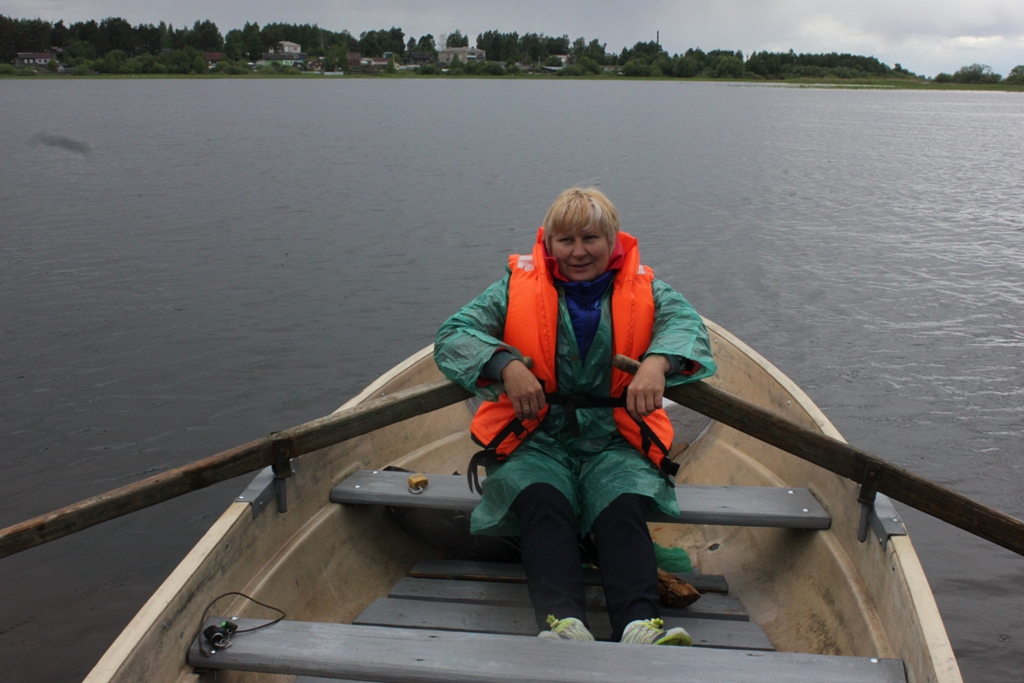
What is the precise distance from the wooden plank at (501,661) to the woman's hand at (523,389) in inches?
28.8

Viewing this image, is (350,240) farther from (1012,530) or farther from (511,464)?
(1012,530)

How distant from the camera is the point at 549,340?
3.05 m

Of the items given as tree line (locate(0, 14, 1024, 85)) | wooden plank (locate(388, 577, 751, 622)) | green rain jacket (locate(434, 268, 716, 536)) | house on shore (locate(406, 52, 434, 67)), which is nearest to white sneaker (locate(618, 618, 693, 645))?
green rain jacket (locate(434, 268, 716, 536))

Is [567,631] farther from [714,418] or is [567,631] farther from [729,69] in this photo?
[729,69]

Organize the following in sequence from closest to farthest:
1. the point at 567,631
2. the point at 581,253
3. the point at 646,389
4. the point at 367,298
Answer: the point at 567,631 < the point at 646,389 < the point at 581,253 < the point at 367,298

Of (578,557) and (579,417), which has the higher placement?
(579,417)

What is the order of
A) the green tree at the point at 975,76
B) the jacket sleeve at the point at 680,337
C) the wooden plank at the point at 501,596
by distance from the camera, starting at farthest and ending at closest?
the green tree at the point at 975,76
the wooden plank at the point at 501,596
the jacket sleeve at the point at 680,337

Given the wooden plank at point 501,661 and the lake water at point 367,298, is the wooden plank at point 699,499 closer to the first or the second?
the wooden plank at point 501,661

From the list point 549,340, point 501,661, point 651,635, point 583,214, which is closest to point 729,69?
point 583,214

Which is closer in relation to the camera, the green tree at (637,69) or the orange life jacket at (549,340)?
the orange life jacket at (549,340)

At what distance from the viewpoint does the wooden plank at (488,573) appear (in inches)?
133

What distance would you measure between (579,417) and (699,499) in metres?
0.64

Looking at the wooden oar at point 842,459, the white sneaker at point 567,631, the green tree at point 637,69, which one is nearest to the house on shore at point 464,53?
the green tree at point 637,69

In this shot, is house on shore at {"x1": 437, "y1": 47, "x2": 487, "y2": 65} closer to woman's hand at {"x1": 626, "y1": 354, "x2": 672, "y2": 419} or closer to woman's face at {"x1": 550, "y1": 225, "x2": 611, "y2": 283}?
woman's face at {"x1": 550, "y1": 225, "x2": 611, "y2": 283}
